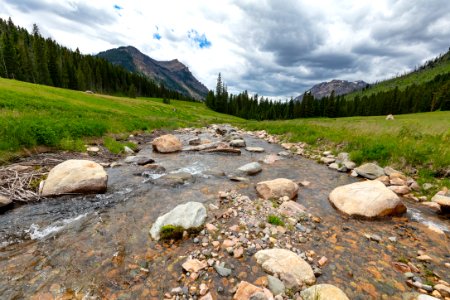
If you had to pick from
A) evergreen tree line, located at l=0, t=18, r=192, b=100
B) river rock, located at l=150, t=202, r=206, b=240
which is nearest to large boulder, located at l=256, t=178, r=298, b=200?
river rock, located at l=150, t=202, r=206, b=240

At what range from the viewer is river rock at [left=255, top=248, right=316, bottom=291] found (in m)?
4.19

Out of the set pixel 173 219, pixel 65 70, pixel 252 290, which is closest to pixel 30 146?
pixel 173 219

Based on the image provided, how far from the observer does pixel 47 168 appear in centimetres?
917

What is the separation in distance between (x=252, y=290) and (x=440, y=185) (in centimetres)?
1023

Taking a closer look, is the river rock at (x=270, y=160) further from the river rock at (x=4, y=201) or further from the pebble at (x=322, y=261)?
the river rock at (x=4, y=201)

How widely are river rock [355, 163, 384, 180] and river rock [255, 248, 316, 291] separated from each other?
858cm

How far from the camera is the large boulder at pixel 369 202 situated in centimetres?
695

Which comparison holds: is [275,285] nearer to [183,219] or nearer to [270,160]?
[183,219]

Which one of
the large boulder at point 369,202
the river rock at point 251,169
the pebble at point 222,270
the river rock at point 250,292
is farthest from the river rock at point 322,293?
the river rock at point 251,169

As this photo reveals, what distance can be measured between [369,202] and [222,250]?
5509 mm

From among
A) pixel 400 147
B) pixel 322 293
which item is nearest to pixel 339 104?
pixel 400 147

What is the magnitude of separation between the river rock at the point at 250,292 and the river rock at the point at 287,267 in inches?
21.2

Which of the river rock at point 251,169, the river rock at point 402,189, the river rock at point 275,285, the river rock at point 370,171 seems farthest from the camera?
the river rock at point 251,169

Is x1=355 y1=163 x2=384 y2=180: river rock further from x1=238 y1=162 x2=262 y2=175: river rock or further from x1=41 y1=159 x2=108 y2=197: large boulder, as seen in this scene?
x1=41 y1=159 x2=108 y2=197: large boulder
